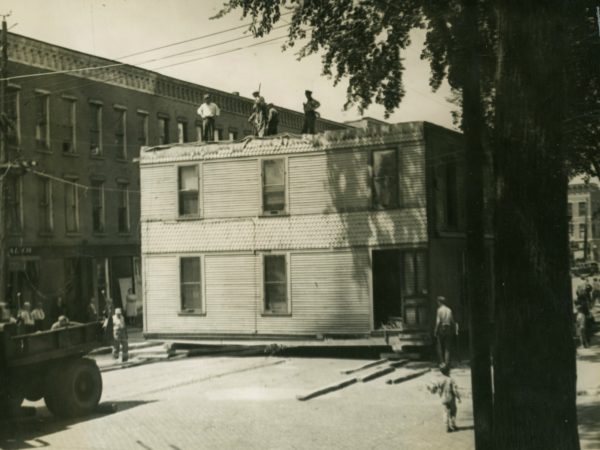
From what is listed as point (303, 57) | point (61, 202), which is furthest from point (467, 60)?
point (61, 202)

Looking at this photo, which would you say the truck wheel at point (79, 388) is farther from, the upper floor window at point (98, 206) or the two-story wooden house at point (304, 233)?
the upper floor window at point (98, 206)

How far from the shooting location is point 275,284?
2255 cm

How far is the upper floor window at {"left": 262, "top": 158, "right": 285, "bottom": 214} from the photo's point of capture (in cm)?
2258

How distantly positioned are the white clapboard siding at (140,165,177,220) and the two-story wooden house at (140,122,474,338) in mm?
41

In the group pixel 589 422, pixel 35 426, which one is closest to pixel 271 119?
pixel 35 426

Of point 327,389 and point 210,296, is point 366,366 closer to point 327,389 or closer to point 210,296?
point 327,389

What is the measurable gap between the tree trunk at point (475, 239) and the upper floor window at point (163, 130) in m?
30.9

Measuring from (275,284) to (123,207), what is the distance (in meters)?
16.5

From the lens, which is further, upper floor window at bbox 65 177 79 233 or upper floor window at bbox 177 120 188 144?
upper floor window at bbox 177 120 188 144

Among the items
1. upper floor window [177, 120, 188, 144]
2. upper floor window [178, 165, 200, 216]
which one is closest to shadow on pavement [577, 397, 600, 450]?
upper floor window [178, 165, 200, 216]

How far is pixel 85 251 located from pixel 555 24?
3140cm

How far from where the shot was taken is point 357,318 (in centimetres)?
2117

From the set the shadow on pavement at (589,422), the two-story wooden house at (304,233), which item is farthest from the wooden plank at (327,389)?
the shadow on pavement at (589,422)

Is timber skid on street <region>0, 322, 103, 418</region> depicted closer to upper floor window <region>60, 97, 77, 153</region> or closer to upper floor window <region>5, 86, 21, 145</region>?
upper floor window <region>5, 86, 21, 145</region>
